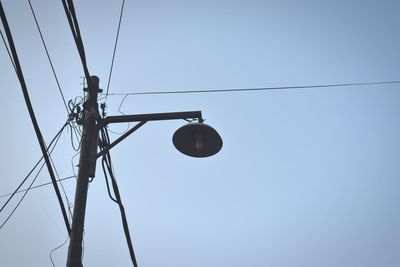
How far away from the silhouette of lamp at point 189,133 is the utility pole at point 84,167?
0.17m

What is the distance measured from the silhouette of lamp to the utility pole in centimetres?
17

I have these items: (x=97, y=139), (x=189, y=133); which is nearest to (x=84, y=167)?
(x=97, y=139)

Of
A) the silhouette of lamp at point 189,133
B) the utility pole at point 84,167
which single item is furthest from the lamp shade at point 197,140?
the utility pole at point 84,167

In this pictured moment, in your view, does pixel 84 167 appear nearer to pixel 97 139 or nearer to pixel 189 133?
pixel 97 139

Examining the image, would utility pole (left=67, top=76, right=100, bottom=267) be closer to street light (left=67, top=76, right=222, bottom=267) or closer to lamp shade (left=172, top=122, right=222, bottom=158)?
street light (left=67, top=76, right=222, bottom=267)

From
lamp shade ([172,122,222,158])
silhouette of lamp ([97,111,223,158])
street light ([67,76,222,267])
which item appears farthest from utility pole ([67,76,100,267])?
lamp shade ([172,122,222,158])

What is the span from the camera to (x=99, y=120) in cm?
402

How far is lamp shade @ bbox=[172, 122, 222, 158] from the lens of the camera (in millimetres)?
4211

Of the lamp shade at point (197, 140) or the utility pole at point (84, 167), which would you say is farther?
the lamp shade at point (197, 140)

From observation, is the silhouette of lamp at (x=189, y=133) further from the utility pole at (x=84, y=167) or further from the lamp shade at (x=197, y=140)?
the utility pole at (x=84, y=167)

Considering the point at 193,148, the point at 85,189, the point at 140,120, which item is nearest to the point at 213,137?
the point at 193,148

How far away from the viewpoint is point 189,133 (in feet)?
14.1

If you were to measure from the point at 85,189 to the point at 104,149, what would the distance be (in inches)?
31.8

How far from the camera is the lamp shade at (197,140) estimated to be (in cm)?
421
